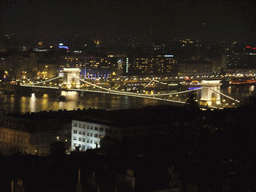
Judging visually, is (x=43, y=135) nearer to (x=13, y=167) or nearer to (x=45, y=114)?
(x=45, y=114)

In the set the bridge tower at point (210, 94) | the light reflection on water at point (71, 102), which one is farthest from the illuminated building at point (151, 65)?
the bridge tower at point (210, 94)

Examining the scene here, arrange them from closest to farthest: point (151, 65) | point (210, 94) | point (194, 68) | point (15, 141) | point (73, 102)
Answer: point (15, 141)
point (210, 94)
point (73, 102)
point (151, 65)
point (194, 68)

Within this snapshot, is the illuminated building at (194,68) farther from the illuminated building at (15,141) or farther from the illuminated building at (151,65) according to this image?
the illuminated building at (15,141)

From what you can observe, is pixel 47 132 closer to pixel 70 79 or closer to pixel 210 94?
pixel 210 94

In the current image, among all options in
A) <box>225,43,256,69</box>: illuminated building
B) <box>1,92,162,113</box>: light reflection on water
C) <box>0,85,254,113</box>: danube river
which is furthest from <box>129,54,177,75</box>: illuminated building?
<box>1,92,162,113</box>: light reflection on water

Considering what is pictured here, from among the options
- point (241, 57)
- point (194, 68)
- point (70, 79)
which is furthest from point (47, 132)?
point (241, 57)

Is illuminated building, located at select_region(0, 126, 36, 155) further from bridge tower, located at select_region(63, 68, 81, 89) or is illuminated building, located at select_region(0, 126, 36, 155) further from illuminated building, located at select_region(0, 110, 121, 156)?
bridge tower, located at select_region(63, 68, 81, 89)

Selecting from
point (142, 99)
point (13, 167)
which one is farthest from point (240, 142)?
point (142, 99)

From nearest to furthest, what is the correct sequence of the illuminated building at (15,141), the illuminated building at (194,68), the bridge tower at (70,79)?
the illuminated building at (15,141)
the bridge tower at (70,79)
the illuminated building at (194,68)
